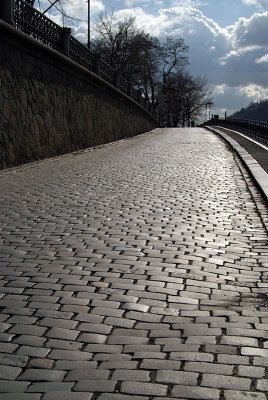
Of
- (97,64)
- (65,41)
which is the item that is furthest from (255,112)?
(65,41)

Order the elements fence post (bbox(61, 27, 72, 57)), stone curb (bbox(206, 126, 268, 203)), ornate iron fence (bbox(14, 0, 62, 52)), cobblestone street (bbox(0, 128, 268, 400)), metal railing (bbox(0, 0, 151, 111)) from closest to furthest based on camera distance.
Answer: cobblestone street (bbox(0, 128, 268, 400))
stone curb (bbox(206, 126, 268, 203))
metal railing (bbox(0, 0, 151, 111))
ornate iron fence (bbox(14, 0, 62, 52))
fence post (bbox(61, 27, 72, 57))

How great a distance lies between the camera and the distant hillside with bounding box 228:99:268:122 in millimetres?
143887

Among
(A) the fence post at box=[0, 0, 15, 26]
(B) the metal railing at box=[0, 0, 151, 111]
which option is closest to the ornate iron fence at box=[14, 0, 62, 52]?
(B) the metal railing at box=[0, 0, 151, 111]

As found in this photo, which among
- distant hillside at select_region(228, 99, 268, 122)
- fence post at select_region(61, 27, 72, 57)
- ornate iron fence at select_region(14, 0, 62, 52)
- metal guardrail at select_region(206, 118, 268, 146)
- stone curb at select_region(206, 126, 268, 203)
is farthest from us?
distant hillside at select_region(228, 99, 268, 122)

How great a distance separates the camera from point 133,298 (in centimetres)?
410

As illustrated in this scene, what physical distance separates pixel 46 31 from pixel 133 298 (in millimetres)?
13667

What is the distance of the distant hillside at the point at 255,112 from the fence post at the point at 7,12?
5232 inches

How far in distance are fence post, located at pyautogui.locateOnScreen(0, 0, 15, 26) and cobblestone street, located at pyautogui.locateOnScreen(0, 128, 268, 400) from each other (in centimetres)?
641

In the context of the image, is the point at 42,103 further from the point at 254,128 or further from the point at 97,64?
the point at 254,128

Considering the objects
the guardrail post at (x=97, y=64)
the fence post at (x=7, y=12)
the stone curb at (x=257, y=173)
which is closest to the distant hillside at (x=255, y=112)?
the guardrail post at (x=97, y=64)

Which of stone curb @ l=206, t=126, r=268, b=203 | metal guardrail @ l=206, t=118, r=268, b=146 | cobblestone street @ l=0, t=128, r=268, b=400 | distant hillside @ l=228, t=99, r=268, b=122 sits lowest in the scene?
cobblestone street @ l=0, t=128, r=268, b=400

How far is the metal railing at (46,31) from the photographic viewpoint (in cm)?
1373

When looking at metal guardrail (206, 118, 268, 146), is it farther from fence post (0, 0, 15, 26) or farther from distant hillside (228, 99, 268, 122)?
distant hillside (228, 99, 268, 122)

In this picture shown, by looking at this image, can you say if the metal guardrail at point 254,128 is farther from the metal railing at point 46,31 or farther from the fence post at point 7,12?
the fence post at point 7,12
